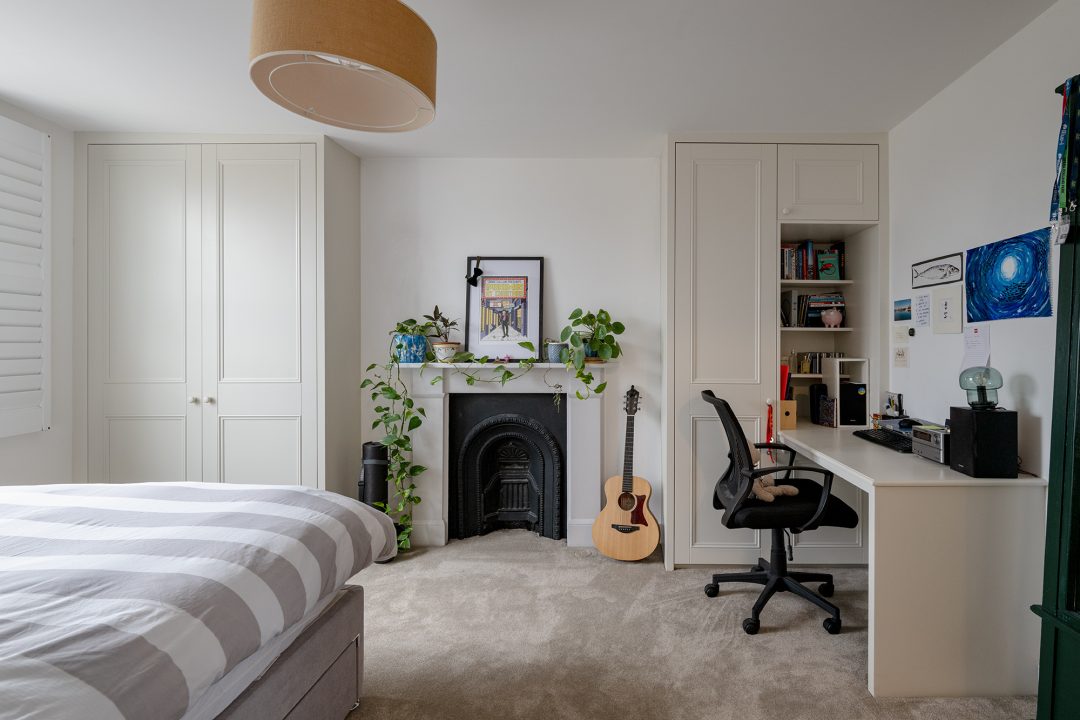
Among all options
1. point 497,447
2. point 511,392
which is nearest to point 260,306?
point 511,392

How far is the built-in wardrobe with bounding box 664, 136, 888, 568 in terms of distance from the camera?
3.05 m

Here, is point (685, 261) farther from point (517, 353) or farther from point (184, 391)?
point (184, 391)

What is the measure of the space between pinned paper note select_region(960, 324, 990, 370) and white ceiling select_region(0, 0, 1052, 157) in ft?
3.90

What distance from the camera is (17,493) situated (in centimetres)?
173

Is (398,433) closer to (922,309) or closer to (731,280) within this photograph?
(731,280)

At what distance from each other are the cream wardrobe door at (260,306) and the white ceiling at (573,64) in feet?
0.92

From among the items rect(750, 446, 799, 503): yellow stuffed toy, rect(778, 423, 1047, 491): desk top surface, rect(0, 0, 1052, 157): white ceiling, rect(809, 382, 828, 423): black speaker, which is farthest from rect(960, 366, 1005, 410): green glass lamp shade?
rect(0, 0, 1052, 157): white ceiling

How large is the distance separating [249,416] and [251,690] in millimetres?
2165

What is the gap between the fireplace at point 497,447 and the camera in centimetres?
352

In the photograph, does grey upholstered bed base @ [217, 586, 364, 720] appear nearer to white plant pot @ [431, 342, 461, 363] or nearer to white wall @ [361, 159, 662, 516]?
white plant pot @ [431, 342, 461, 363]

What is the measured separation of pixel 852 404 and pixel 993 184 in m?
1.37

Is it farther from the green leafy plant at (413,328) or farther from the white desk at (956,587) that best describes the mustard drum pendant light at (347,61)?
the white desk at (956,587)

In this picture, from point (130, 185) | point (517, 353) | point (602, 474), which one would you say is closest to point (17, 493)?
point (130, 185)

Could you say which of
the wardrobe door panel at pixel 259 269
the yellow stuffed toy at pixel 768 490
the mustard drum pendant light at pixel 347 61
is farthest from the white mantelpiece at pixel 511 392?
the mustard drum pendant light at pixel 347 61
